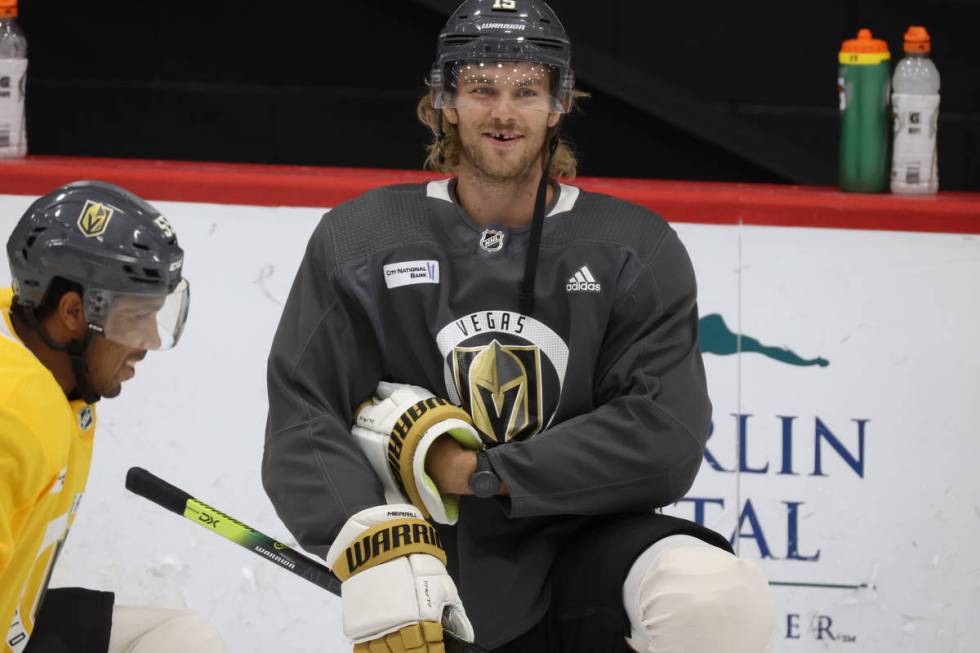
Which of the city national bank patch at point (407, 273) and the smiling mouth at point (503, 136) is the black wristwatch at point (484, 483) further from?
the smiling mouth at point (503, 136)

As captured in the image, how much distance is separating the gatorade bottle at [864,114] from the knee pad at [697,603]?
134 cm

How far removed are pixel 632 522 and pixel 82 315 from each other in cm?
81

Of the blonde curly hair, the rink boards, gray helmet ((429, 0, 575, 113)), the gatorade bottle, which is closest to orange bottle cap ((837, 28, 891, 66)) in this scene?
the gatorade bottle

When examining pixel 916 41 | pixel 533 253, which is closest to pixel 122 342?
pixel 533 253

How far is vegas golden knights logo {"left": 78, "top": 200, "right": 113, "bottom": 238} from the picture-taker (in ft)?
6.82

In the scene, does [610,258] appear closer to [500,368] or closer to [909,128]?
[500,368]

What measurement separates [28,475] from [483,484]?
0.64m

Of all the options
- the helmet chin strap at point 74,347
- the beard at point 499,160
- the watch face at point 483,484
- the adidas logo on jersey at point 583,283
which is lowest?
the watch face at point 483,484

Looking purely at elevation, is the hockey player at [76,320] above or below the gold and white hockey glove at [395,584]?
above

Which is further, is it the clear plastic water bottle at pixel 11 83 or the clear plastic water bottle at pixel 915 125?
the clear plastic water bottle at pixel 11 83

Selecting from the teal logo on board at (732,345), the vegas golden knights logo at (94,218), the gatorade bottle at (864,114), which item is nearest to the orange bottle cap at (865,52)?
A: the gatorade bottle at (864,114)

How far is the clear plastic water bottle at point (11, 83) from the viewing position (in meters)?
3.37

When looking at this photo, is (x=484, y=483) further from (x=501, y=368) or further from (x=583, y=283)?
(x=583, y=283)

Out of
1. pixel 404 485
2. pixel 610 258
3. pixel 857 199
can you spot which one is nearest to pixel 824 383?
pixel 857 199
